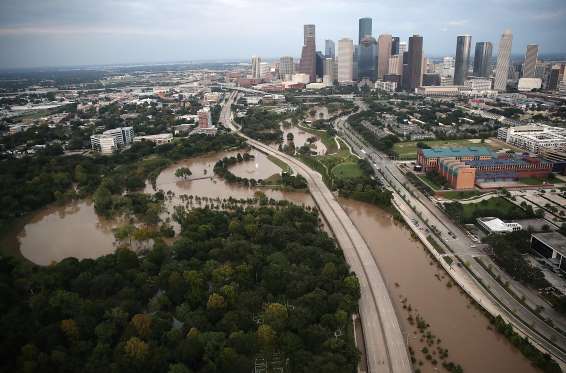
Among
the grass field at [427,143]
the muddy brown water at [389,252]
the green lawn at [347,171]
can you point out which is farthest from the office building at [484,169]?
the muddy brown water at [389,252]

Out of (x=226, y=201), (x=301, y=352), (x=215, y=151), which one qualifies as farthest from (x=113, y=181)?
(x=301, y=352)

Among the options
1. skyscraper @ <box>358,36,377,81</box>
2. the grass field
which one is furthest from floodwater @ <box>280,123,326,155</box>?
skyscraper @ <box>358,36,377,81</box>

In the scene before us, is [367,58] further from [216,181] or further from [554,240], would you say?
[554,240]

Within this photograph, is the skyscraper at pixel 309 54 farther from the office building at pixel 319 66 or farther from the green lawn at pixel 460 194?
the green lawn at pixel 460 194

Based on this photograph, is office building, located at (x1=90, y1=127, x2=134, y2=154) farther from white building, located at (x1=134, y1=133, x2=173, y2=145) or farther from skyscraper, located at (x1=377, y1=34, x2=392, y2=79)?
skyscraper, located at (x1=377, y1=34, x2=392, y2=79)

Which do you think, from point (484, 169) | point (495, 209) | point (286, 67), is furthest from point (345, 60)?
point (495, 209)
